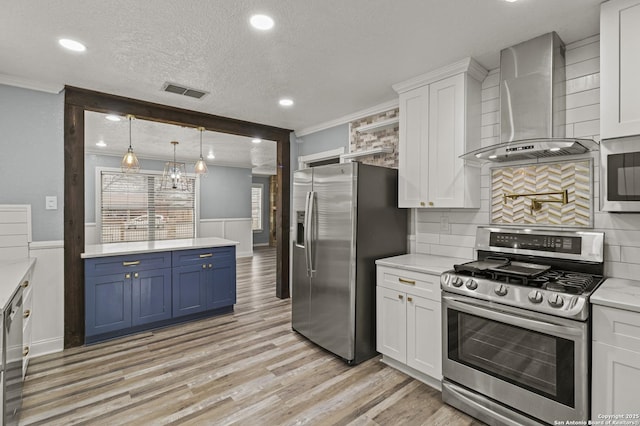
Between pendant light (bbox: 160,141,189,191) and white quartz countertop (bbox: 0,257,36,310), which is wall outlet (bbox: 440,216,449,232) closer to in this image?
white quartz countertop (bbox: 0,257,36,310)

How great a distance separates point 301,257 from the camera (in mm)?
3412

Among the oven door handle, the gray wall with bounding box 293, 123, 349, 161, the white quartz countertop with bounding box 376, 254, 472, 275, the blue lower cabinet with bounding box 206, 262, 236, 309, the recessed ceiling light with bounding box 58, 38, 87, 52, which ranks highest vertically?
the recessed ceiling light with bounding box 58, 38, 87, 52

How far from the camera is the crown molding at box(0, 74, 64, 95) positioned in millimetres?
2875

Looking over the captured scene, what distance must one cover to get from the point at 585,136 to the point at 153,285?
13.7ft

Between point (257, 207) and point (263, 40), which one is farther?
point (257, 207)

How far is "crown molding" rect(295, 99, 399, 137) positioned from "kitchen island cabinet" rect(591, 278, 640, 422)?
2550 mm

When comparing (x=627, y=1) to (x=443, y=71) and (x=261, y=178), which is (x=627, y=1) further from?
(x=261, y=178)

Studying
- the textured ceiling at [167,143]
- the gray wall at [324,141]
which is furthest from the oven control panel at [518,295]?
the textured ceiling at [167,143]

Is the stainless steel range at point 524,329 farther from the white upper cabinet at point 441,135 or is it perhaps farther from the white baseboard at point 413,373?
the white upper cabinet at point 441,135

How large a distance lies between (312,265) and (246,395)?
50.3 inches

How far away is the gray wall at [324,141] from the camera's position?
4215 millimetres

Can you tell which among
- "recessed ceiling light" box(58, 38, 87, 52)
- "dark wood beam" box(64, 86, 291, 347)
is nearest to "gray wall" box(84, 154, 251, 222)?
"dark wood beam" box(64, 86, 291, 347)

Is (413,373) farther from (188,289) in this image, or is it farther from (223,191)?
(223,191)

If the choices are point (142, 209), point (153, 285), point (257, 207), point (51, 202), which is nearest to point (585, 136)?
point (153, 285)
